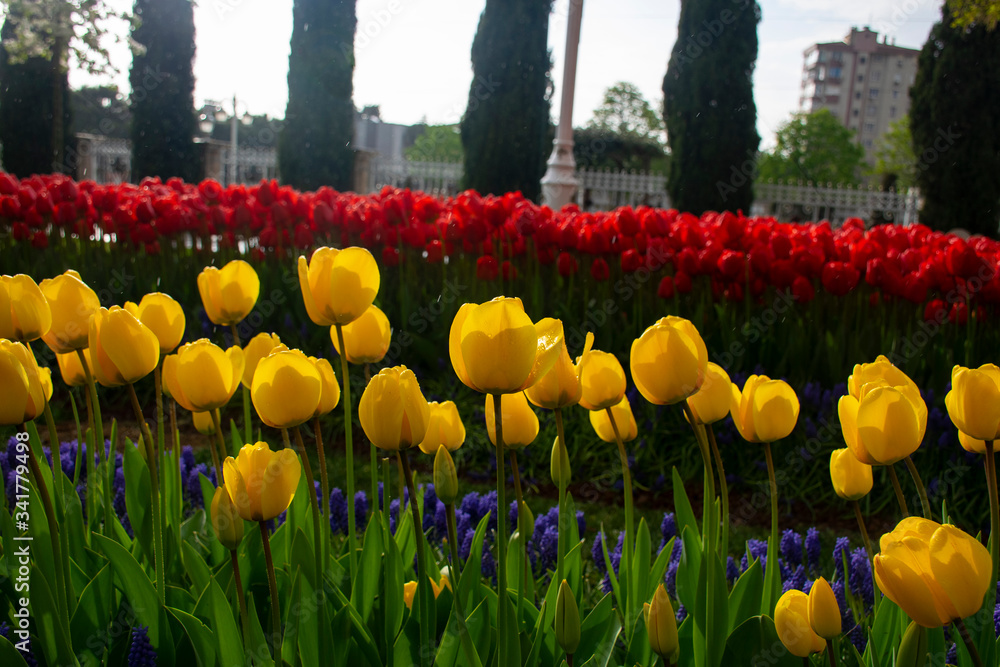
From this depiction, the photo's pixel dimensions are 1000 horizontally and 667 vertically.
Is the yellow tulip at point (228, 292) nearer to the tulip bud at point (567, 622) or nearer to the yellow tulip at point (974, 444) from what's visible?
the tulip bud at point (567, 622)

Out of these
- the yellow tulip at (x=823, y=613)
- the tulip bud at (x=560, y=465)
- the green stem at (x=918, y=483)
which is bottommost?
the yellow tulip at (x=823, y=613)

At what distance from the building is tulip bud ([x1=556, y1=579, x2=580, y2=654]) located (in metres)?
100

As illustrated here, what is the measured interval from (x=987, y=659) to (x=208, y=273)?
1.43 meters

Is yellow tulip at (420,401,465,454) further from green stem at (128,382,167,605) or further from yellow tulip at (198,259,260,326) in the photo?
yellow tulip at (198,259,260,326)

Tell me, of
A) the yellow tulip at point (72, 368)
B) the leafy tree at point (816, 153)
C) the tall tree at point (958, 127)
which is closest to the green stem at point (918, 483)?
the yellow tulip at point (72, 368)

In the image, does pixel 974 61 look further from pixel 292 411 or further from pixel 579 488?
pixel 292 411

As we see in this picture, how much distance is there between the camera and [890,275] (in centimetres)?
341

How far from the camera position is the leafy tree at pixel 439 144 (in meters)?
42.9

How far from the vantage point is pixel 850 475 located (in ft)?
3.88

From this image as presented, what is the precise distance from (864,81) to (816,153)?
54.1m

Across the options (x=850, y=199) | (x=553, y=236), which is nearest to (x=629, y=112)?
Answer: (x=850, y=199)

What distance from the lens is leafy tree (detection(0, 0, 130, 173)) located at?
1184 cm

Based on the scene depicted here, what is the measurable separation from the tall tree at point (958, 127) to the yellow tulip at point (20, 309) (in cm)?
1553

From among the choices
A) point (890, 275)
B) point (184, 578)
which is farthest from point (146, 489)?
point (890, 275)
